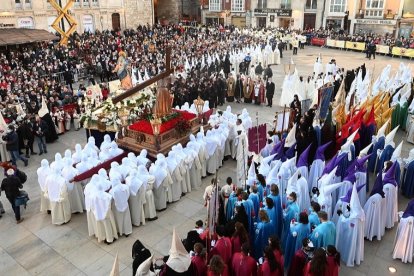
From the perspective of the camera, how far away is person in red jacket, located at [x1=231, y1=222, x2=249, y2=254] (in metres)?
6.32

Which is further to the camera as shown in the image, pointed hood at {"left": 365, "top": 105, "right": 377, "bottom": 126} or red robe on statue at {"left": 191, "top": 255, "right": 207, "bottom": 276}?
pointed hood at {"left": 365, "top": 105, "right": 377, "bottom": 126}

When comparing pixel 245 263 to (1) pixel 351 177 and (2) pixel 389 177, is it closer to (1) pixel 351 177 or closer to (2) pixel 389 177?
(1) pixel 351 177

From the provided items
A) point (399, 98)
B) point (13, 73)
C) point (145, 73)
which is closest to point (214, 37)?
point (145, 73)

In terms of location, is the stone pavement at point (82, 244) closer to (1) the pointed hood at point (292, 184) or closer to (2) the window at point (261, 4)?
(1) the pointed hood at point (292, 184)

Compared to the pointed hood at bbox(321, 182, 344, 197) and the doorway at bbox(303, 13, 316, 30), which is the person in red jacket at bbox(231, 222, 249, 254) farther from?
the doorway at bbox(303, 13, 316, 30)

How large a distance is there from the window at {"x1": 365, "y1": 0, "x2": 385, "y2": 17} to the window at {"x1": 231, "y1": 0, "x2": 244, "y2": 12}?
14.4 meters

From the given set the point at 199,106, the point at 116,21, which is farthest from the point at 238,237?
the point at 116,21

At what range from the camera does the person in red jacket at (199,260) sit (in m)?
5.96

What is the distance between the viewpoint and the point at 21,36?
25031 mm

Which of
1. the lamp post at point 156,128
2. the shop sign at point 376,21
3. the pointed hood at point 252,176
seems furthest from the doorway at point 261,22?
the pointed hood at point 252,176

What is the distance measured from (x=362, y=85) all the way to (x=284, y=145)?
763cm

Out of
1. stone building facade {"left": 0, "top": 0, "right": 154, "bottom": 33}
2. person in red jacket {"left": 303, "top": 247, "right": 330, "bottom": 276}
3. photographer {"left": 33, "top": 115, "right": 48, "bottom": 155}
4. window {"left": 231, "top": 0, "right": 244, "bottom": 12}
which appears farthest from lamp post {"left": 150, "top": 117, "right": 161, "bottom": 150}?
window {"left": 231, "top": 0, "right": 244, "bottom": 12}

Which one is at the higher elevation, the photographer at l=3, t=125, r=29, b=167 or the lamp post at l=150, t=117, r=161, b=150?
the lamp post at l=150, t=117, r=161, b=150

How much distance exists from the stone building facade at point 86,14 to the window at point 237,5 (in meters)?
10.6
